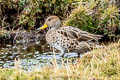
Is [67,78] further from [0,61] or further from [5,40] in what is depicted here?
[5,40]

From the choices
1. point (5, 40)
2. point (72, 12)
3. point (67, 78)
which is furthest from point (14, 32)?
point (67, 78)

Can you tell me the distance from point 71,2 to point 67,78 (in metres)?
5.28

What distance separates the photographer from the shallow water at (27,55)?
7500 millimetres

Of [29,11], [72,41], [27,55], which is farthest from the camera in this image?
[29,11]

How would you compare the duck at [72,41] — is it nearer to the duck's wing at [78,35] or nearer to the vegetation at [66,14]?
the duck's wing at [78,35]

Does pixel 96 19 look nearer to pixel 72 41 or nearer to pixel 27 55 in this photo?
pixel 72 41

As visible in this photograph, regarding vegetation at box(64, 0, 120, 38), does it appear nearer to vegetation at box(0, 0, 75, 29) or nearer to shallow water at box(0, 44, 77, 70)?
vegetation at box(0, 0, 75, 29)

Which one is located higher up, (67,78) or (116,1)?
(116,1)

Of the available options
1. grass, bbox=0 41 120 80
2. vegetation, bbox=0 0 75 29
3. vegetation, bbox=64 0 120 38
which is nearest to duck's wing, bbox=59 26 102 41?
vegetation, bbox=64 0 120 38

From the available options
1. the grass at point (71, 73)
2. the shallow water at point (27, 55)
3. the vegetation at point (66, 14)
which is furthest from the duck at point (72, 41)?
the grass at point (71, 73)

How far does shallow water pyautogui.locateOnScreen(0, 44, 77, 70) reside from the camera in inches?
295

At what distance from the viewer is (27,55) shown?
837 centimetres

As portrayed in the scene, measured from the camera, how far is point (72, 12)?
9.34 meters

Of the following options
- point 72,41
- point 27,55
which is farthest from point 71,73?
point 27,55
